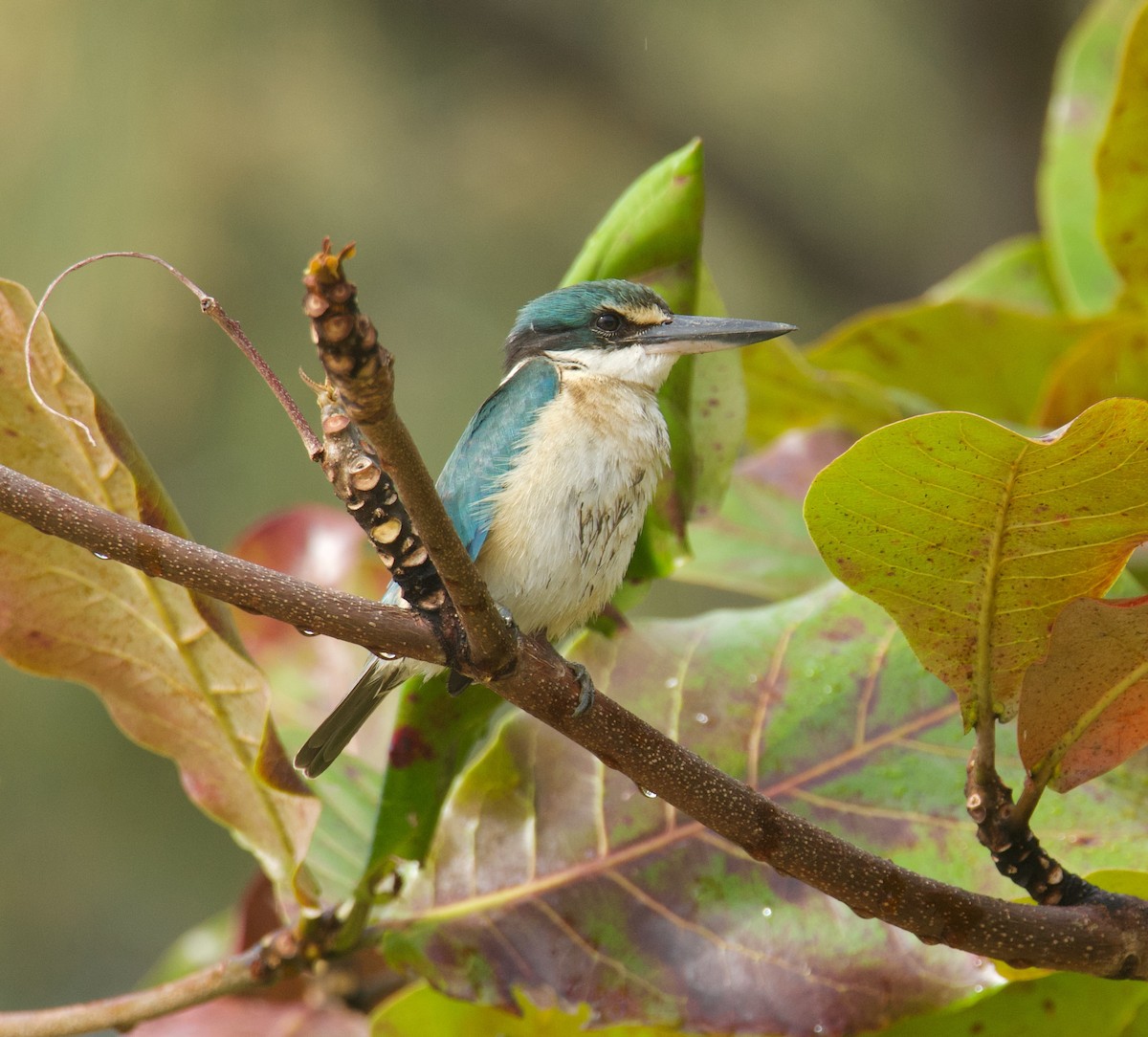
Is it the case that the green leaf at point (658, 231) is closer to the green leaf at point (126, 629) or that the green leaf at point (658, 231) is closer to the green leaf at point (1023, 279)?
the green leaf at point (126, 629)

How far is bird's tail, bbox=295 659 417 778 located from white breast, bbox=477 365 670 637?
17 cm

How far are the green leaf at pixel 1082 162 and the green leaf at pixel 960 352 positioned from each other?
0.81 feet

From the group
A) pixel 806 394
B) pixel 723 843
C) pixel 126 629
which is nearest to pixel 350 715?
pixel 126 629

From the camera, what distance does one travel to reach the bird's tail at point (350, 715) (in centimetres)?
156

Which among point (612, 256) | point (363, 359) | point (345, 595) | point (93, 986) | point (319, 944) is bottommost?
point (93, 986)

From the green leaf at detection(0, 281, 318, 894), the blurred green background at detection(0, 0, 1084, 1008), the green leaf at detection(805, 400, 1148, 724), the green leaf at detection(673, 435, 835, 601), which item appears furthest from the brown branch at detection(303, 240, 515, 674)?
the blurred green background at detection(0, 0, 1084, 1008)

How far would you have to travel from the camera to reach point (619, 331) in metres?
1.99

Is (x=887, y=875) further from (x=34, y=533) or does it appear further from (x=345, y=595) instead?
(x=34, y=533)

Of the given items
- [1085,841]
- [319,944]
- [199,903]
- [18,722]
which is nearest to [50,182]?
[18,722]

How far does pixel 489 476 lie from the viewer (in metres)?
1.75

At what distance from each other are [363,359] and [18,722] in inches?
197

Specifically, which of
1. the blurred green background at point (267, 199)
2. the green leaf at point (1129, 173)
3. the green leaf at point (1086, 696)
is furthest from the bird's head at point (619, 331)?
the blurred green background at point (267, 199)

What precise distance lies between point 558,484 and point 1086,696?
774mm

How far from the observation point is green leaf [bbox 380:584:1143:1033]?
1288 mm
